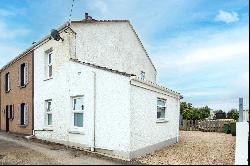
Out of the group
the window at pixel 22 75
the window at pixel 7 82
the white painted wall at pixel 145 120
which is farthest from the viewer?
the window at pixel 7 82

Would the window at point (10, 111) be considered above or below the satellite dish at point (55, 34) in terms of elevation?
Answer: below

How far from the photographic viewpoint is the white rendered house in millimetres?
14250

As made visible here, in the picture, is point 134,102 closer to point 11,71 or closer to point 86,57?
point 86,57

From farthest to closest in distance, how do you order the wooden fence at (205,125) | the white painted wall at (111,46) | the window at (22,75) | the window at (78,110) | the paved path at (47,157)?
1. the wooden fence at (205,125)
2. the window at (22,75)
3. the white painted wall at (111,46)
4. the window at (78,110)
5. the paved path at (47,157)

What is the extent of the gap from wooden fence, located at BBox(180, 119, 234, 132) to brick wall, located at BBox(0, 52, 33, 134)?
1495 centimetres

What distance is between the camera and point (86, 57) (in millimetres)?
19578

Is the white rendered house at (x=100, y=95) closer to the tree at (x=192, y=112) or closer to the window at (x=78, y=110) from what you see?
the window at (x=78, y=110)

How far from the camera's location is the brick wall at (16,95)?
23281 millimetres

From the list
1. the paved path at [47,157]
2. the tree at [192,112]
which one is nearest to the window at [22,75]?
the paved path at [47,157]

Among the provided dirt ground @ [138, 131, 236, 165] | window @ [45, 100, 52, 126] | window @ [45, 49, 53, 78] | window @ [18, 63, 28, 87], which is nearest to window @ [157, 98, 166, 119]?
dirt ground @ [138, 131, 236, 165]

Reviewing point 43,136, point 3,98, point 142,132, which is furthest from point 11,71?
point 142,132

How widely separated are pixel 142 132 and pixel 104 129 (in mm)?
1646

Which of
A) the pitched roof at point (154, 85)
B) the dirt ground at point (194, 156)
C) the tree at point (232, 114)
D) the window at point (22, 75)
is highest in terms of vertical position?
the window at point (22, 75)

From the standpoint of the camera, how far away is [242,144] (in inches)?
496
